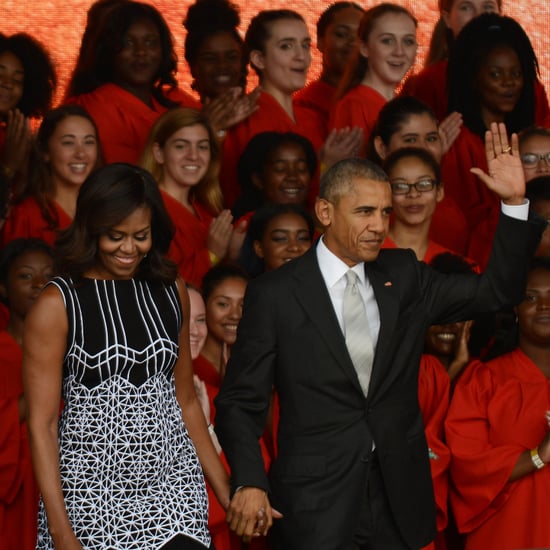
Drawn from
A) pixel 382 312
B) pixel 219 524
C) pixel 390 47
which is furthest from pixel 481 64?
pixel 382 312

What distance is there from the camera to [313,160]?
591cm

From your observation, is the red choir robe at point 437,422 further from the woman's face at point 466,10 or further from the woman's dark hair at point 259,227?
the woman's face at point 466,10

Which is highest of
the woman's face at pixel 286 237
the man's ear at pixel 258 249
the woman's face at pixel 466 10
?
the woman's face at pixel 466 10

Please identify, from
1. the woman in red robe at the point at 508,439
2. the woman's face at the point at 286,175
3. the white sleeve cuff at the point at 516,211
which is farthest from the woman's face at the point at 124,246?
the woman's face at the point at 286,175

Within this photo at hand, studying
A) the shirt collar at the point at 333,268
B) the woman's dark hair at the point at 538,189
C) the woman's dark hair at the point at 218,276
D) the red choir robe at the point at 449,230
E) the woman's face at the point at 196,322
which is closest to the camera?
the shirt collar at the point at 333,268

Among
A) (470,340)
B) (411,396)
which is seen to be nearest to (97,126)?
(470,340)

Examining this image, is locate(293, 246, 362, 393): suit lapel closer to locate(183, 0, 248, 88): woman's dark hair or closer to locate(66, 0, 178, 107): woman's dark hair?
locate(66, 0, 178, 107): woman's dark hair

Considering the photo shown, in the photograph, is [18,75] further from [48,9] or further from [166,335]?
[166,335]

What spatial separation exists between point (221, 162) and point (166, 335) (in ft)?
8.76

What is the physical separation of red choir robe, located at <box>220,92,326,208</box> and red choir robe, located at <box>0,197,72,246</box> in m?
0.96

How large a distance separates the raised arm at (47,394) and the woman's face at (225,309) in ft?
5.45

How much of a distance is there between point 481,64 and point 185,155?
146 centimetres

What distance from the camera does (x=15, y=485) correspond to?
4.45 metres

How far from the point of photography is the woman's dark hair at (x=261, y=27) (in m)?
6.27
